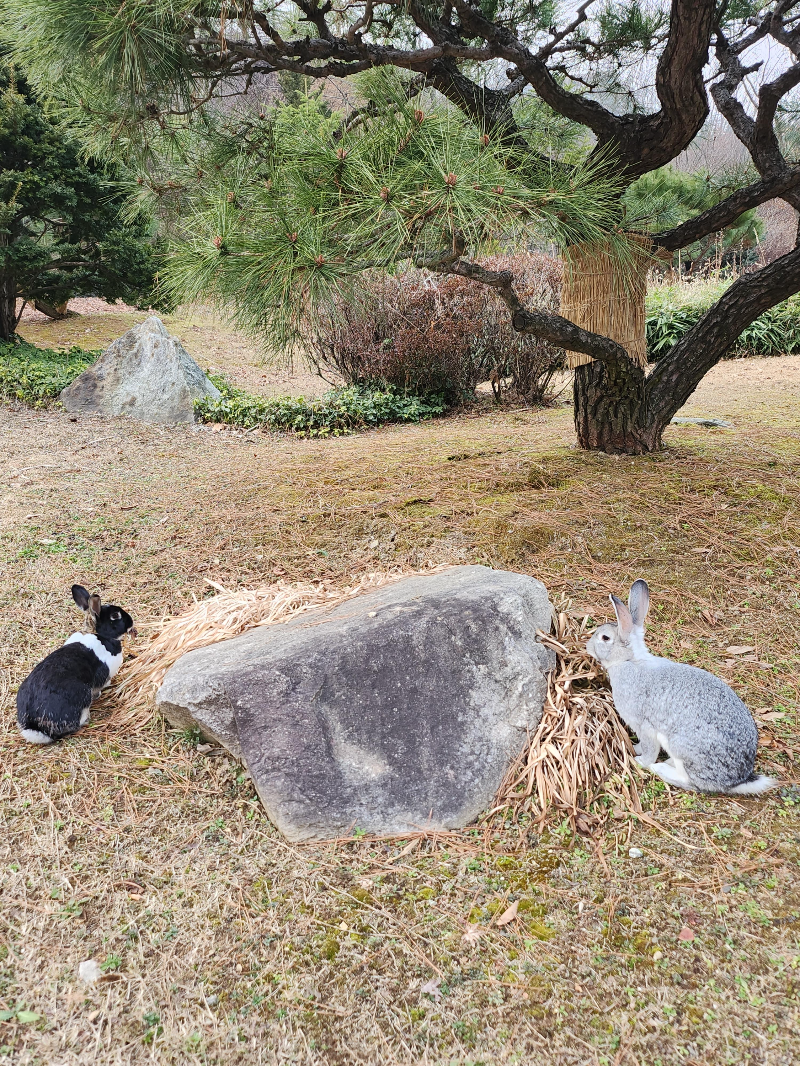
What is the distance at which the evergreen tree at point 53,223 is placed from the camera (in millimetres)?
6613

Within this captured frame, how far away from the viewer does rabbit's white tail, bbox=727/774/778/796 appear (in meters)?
1.49

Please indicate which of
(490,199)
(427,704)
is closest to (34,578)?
(427,704)

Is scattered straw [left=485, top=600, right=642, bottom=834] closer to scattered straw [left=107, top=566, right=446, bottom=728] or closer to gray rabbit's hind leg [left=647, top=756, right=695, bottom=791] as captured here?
gray rabbit's hind leg [left=647, top=756, right=695, bottom=791]

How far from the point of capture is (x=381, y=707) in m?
1.67

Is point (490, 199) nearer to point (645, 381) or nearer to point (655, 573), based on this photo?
point (655, 573)

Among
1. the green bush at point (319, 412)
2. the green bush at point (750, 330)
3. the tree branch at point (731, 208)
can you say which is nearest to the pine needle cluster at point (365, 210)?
the tree branch at point (731, 208)

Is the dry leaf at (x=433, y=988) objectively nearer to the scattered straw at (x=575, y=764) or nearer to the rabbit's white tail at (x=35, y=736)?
the scattered straw at (x=575, y=764)

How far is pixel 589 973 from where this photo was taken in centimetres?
117

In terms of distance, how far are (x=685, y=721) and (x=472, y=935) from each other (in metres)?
0.63

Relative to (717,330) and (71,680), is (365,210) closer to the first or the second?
(71,680)

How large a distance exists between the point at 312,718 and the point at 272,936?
1.57 ft

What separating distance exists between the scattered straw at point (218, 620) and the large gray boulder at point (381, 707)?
232 millimetres

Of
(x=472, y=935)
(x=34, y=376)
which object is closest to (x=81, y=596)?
(x=472, y=935)

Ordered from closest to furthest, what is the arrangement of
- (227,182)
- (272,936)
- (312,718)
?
(272,936), (312,718), (227,182)
